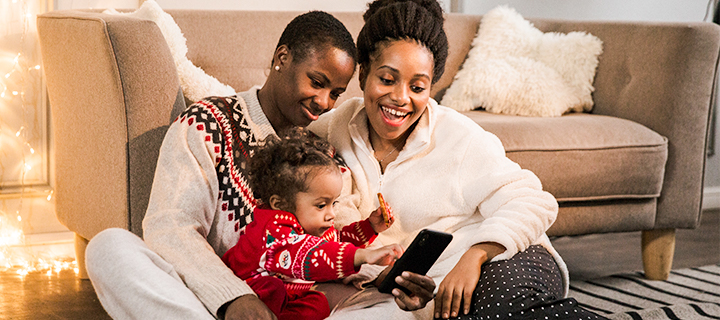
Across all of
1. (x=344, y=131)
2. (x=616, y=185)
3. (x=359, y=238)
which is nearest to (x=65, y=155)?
(x=344, y=131)

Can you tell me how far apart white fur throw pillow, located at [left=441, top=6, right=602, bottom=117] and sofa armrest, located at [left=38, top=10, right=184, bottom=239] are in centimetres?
130

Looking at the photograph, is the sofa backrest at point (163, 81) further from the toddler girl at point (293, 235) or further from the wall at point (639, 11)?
the wall at point (639, 11)

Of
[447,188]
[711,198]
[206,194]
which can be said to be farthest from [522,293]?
[711,198]

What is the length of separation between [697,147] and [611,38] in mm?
507

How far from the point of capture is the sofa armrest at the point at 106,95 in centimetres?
132

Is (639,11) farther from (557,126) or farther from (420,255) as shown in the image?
(420,255)

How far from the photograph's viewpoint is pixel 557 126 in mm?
1995

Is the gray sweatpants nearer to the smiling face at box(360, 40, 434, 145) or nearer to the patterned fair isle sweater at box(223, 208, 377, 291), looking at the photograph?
the patterned fair isle sweater at box(223, 208, 377, 291)

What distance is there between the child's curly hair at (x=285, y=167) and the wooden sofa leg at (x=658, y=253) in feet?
4.74

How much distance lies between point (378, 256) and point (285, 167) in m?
0.25

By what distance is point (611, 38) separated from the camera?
227 cm

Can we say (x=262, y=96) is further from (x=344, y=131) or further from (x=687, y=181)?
(x=687, y=181)

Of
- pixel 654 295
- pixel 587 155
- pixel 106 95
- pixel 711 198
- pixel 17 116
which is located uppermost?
pixel 106 95

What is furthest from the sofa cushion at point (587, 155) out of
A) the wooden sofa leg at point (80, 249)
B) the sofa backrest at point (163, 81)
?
the wooden sofa leg at point (80, 249)
